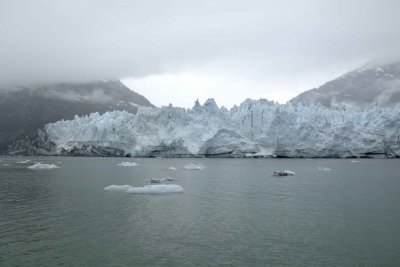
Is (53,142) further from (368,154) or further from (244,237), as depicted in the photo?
(244,237)

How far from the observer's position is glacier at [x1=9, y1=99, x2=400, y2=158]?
86938 millimetres

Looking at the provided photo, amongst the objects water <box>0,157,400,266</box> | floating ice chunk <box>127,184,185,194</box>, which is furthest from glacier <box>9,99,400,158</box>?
water <box>0,157,400,266</box>

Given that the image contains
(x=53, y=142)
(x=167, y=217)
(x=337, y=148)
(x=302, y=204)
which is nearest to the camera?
(x=167, y=217)

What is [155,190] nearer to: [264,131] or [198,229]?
[198,229]

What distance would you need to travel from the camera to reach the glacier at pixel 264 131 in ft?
285

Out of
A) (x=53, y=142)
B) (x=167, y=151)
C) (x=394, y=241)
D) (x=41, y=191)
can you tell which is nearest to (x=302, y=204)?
(x=394, y=241)

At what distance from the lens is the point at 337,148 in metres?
90.4

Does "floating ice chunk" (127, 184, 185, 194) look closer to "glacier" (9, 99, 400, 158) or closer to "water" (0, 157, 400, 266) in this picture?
"water" (0, 157, 400, 266)

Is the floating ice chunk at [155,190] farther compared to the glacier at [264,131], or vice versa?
the glacier at [264,131]

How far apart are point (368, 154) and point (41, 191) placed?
271 feet

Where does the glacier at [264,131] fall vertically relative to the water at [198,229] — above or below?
above

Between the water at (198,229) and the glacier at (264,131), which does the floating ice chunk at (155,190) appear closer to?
the water at (198,229)

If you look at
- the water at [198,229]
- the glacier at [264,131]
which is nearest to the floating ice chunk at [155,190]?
the water at [198,229]

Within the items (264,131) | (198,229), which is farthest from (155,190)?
(264,131)
